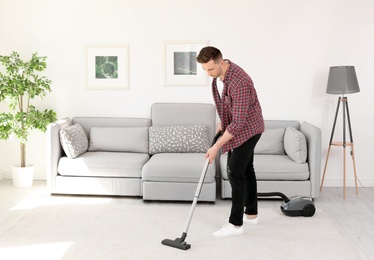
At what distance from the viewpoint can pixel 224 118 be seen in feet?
12.0

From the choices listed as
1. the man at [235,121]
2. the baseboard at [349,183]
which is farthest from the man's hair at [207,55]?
the baseboard at [349,183]

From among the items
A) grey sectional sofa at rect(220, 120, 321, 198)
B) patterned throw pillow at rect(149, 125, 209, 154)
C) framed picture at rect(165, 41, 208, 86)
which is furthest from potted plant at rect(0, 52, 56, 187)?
grey sectional sofa at rect(220, 120, 321, 198)

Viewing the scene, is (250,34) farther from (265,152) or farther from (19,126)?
(19,126)

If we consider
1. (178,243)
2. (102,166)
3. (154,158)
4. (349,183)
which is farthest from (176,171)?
(349,183)

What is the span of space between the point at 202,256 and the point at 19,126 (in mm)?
2644

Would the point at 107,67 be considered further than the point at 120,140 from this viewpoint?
Yes

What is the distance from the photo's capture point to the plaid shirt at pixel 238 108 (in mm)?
3449

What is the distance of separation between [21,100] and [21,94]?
0.20 metres

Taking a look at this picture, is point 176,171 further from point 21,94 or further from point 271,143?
point 21,94

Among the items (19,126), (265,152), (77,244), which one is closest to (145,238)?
(77,244)

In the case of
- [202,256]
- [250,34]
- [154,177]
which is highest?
[250,34]

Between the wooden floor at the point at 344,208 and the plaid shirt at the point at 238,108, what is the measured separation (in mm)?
1057

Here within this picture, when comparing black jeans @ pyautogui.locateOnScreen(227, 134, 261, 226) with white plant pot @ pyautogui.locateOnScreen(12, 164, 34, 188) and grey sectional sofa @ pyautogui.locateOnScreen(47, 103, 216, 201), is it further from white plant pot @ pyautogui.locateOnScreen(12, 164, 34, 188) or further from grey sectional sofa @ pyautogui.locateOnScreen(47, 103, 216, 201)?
white plant pot @ pyautogui.locateOnScreen(12, 164, 34, 188)

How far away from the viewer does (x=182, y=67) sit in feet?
17.8
